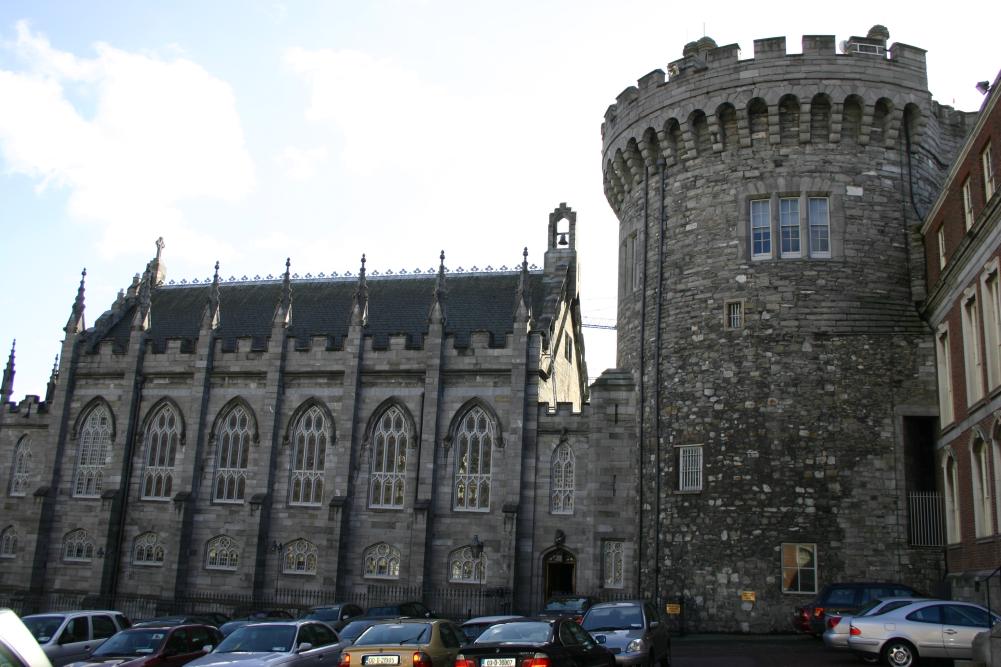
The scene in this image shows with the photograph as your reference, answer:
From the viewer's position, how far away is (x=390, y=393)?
35.4 m

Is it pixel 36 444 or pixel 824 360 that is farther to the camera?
pixel 36 444

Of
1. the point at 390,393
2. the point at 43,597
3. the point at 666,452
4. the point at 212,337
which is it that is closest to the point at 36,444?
the point at 43,597

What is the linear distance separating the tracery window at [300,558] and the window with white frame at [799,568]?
16712 mm

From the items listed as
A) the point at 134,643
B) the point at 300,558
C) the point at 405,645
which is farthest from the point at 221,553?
the point at 405,645

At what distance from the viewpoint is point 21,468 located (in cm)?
4041

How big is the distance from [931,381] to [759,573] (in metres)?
7.01

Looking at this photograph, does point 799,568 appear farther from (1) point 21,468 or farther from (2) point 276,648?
(1) point 21,468

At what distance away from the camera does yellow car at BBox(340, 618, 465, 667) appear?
550 inches

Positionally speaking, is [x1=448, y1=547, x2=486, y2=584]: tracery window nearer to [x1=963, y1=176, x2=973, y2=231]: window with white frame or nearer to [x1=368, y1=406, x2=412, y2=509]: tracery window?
[x1=368, y1=406, x2=412, y2=509]: tracery window

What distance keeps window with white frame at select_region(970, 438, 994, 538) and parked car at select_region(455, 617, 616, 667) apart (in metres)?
11.8

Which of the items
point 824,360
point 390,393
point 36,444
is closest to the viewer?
point 824,360

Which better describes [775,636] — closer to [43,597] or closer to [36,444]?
[43,597]

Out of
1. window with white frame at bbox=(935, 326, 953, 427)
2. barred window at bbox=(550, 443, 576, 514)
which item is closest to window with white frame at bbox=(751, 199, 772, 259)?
window with white frame at bbox=(935, 326, 953, 427)

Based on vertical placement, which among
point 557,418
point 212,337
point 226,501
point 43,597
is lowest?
point 43,597
